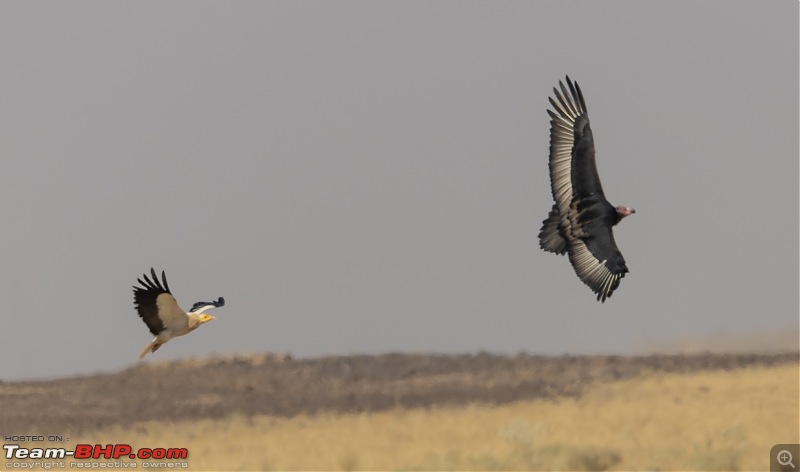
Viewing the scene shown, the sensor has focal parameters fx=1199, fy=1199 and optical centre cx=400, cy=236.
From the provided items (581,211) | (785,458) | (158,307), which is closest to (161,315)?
(158,307)

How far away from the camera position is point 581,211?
17.4 meters

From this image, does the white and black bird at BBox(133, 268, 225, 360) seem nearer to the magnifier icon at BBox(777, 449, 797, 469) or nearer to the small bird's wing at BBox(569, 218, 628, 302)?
the small bird's wing at BBox(569, 218, 628, 302)

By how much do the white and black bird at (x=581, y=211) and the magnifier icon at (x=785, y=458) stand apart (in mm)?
4598

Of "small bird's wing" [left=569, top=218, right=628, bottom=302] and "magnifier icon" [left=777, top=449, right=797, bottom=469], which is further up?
"small bird's wing" [left=569, top=218, right=628, bottom=302]

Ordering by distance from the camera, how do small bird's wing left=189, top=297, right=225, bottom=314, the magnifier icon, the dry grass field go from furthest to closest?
the dry grass field, the magnifier icon, small bird's wing left=189, top=297, right=225, bottom=314

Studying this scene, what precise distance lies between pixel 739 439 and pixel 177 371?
19346 mm

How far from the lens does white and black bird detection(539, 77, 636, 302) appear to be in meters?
17.2

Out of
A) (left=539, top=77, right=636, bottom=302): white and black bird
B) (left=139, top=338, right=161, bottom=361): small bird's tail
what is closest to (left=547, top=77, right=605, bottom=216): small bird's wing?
(left=539, top=77, right=636, bottom=302): white and black bird

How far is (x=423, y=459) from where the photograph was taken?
2017cm

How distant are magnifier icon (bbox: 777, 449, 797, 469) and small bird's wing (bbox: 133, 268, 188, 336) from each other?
9639 mm

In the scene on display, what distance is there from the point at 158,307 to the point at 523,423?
25.0 ft

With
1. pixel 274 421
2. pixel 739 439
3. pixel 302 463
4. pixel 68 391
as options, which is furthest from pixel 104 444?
pixel 739 439

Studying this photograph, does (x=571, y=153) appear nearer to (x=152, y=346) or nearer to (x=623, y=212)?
(x=623, y=212)

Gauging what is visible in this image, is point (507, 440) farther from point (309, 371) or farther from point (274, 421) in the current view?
point (309, 371)
